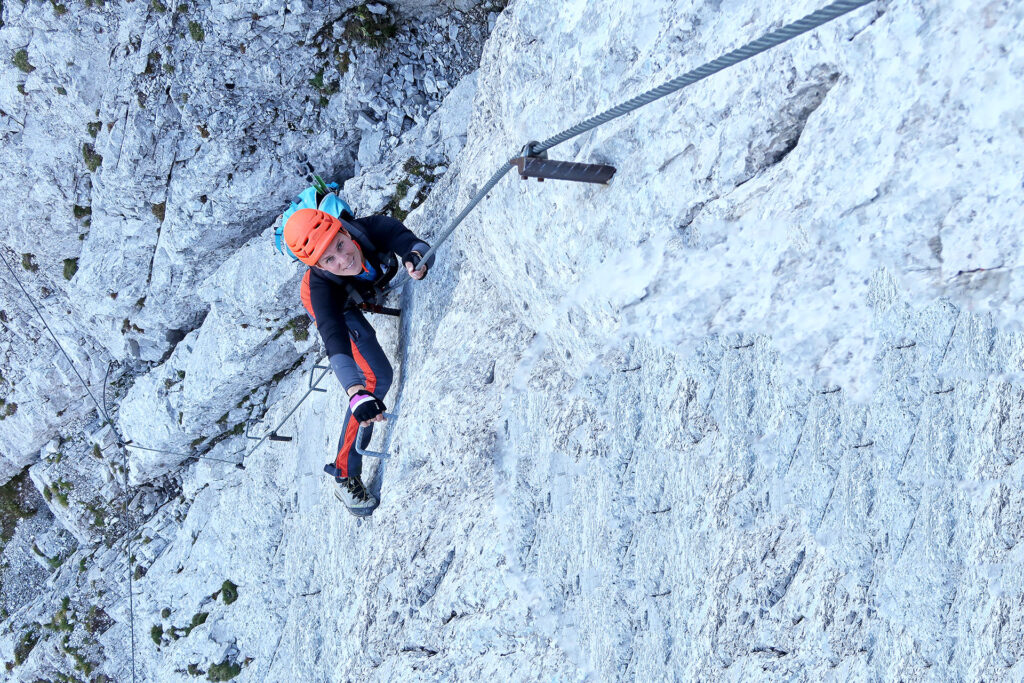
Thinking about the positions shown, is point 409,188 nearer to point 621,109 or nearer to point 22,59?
point 621,109

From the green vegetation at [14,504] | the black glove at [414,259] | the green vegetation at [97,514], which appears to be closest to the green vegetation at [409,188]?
the black glove at [414,259]

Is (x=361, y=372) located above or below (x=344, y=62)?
below

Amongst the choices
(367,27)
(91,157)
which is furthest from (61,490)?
(367,27)

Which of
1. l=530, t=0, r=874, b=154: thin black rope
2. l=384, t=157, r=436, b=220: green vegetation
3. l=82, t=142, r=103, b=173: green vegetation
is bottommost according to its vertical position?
l=530, t=0, r=874, b=154: thin black rope

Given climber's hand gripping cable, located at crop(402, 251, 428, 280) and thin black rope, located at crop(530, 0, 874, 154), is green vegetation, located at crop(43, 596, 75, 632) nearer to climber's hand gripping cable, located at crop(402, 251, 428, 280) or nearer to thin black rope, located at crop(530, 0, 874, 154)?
climber's hand gripping cable, located at crop(402, 251, 428, 280)

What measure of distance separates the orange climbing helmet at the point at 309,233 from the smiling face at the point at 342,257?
11 cm

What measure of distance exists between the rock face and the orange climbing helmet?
1649 millimetres

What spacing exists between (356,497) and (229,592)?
5206 mm

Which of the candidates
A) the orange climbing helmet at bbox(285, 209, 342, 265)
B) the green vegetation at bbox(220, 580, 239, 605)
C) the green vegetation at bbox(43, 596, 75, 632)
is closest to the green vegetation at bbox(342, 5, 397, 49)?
the orange climbing helmet at bbox(285, 209, 342, 265)

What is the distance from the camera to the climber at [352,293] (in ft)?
25.6

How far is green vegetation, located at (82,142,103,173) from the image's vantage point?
12.9m

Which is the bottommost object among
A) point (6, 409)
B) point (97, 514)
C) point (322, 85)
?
point (97, 514)

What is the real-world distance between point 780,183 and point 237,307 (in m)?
10.2

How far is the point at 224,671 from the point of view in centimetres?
1170
